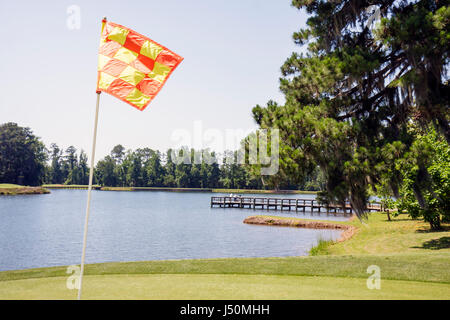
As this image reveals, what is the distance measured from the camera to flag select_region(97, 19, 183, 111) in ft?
20.2

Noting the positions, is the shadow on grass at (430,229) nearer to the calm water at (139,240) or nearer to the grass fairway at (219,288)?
the calm water at (139,240)

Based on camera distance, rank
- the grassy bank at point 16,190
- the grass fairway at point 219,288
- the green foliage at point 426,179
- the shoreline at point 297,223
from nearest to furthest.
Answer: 1. the grass fairway at point 219,288
2. the green foliage at point 426,179
3. the shoreline at point 297,223
4. the grassy bank at point 16,190

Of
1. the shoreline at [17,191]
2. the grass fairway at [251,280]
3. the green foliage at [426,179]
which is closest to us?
the grass fairway at [251,280]

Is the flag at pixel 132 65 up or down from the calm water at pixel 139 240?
up

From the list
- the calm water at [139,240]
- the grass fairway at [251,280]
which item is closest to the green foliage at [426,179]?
the grass fairway at [251,280]

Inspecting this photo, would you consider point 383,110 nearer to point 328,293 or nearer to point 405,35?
point 405,35

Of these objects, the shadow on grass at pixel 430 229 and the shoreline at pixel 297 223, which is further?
the shoreline at pixel 297 223

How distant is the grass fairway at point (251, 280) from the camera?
6129mm

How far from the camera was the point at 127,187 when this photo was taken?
122500 mm

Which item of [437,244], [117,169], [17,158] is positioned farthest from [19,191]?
[437,244]

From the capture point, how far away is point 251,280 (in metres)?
7.59

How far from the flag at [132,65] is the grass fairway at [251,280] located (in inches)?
134

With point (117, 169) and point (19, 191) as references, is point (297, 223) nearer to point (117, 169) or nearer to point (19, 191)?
point (19, 191)
